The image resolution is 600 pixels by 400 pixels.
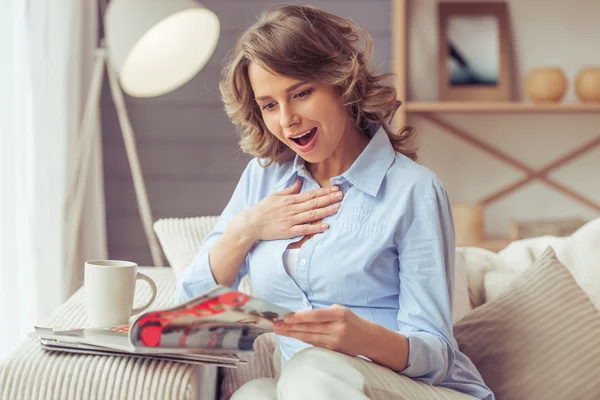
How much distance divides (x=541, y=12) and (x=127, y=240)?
2.09m

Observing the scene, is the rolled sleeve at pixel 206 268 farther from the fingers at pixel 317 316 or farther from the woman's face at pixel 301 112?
the fingers at pixel 317 316

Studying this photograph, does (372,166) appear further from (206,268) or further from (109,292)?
(109,292)

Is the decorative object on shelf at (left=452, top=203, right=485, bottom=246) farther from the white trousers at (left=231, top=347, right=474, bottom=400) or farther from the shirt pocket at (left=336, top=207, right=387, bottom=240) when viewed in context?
the white trousers at (left=231, top=347, right=474, bottom=400)

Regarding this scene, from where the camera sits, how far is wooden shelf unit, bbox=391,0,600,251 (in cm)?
344

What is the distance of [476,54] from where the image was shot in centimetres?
363

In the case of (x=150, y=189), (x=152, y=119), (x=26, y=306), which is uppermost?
(x=152, y=119)

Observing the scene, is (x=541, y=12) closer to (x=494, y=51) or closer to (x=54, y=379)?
(x=494, y=51)

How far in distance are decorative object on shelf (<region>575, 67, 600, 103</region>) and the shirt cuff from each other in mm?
2352

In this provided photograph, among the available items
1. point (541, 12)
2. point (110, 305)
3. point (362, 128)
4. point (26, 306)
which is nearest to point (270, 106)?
point (362, 128)

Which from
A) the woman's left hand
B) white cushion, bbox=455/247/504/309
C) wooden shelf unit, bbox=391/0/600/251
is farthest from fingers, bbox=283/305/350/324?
wooden shelf unit, bbox=391/0/600/251

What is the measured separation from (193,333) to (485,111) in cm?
258

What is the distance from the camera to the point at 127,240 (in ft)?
12.1

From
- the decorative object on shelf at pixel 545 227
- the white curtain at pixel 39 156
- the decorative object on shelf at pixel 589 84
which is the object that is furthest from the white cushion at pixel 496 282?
the decorative object on shelf at pixel 589 84

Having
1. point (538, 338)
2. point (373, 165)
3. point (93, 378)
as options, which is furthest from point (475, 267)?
point (93, 378)
